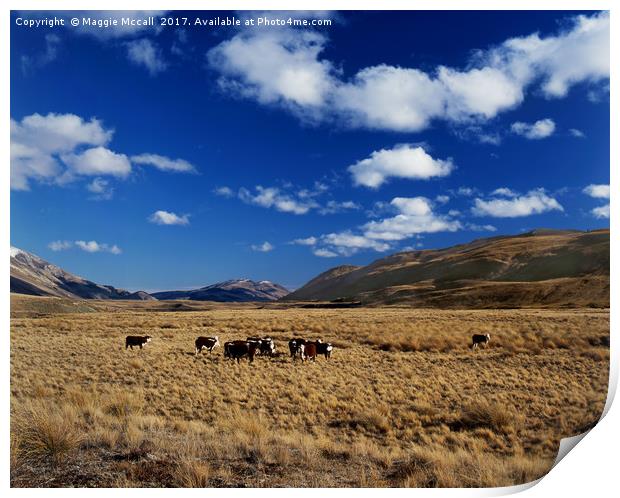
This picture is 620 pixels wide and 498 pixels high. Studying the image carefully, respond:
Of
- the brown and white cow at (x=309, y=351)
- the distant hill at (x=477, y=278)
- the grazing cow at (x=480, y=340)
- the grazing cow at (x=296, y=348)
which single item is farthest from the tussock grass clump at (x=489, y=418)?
the distant hill at (x=477, y=278)

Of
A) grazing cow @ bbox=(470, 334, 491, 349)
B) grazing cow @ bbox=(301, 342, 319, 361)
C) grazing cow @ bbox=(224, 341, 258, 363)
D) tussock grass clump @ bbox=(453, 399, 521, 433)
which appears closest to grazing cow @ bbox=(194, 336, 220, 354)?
grazing cow @ bbox=(224, 341, 258, 363)

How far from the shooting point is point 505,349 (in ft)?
42.3

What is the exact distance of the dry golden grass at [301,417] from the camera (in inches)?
170

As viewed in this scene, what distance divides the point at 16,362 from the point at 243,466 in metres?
6.49

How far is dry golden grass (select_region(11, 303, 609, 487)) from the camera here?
4.31 meters

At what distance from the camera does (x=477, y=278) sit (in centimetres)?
6525

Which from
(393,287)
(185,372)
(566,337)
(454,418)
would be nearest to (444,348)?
(566,337)

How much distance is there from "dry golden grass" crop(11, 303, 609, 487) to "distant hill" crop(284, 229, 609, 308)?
16.9 m

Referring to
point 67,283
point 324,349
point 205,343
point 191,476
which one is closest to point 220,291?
point 67,283

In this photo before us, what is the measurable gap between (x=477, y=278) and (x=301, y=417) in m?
65.0

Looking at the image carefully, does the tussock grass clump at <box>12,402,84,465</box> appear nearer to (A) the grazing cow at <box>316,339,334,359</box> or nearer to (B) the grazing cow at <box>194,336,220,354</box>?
(A) the grazing cow at <box>316,339,334,359</box>
